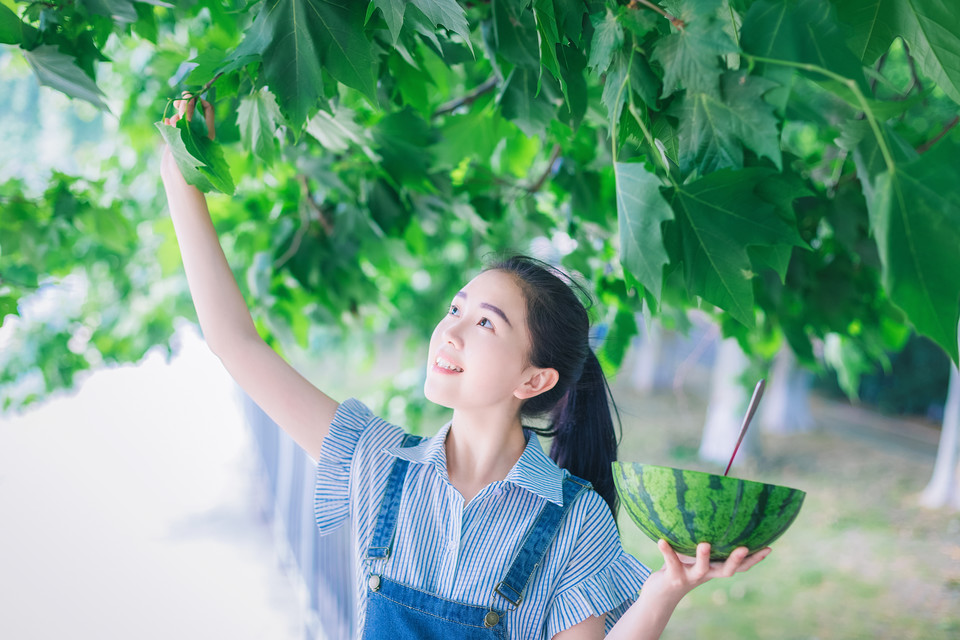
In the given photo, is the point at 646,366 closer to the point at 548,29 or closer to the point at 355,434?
the point at 355,434

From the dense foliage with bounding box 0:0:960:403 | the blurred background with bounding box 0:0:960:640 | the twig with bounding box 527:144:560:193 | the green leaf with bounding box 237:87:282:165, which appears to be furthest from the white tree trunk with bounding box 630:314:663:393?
the green leaf with bounding box 237:87:282:165

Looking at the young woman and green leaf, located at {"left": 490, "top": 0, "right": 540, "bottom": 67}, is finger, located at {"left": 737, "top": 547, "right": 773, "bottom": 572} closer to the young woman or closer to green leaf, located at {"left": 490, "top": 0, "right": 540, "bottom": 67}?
the young woman

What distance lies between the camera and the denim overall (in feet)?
4.56

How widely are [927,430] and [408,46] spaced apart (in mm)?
12860

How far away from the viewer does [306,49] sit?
3.65ft

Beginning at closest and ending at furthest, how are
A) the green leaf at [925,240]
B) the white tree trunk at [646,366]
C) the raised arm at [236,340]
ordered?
the green leaf at [925,240], the raised arm at [236,340], the white tree trunk at [646,366]

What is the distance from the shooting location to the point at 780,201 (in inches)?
38.9

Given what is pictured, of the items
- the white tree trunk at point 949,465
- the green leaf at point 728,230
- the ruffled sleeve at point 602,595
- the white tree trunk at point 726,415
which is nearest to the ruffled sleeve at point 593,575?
the ruffled sleeve at point 602,595

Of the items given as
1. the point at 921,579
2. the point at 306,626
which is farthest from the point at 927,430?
the point at 306,626

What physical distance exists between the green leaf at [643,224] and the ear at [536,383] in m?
0.64

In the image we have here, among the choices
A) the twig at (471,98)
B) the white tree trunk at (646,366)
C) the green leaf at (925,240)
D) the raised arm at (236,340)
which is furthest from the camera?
the white tree trunk at (646,366)

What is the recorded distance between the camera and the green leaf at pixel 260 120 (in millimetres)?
1345

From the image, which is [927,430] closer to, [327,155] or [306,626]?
[306,626]

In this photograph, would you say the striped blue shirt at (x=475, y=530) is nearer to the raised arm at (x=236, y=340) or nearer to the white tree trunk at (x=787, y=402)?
the raised arm at (x=236, y=340)
